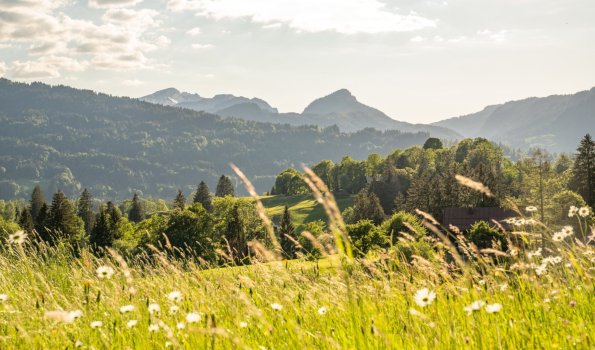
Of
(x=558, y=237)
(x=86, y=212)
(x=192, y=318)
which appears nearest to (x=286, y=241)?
(x=558, y=237)

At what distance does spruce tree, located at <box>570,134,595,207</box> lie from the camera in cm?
7250

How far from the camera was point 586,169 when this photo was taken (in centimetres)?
7600

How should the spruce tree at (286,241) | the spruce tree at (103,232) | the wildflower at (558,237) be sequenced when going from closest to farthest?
the wildflower at (558,237) < the spruce tree at (286,241) < the spruce tree at (103,232)

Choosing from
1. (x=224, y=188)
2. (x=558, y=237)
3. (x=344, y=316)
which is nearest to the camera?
(x=344, y=316)

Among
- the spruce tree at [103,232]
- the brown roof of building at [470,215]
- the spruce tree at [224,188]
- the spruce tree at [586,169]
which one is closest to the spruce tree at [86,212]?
the spruce tree at [224,188]

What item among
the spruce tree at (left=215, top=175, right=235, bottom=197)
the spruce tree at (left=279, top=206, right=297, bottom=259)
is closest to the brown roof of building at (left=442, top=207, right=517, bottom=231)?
the spruce tree at (left=279, top=206, right=297, bottom=259)

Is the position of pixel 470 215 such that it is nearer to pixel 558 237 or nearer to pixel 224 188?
pixel 558 237

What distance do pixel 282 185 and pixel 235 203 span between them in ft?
278

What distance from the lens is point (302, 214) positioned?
504 feet

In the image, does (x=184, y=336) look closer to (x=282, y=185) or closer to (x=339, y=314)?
(x=339, y=314)

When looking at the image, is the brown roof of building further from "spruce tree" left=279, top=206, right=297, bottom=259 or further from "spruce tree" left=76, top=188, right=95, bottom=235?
"spruce tree" left=76, top=188, right=95, bottom=235

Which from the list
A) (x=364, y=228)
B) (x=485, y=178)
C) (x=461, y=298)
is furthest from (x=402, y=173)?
(x=461, y=298)

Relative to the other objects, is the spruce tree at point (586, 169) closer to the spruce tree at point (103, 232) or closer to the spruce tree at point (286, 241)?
the spruce tree at point (286, 241)

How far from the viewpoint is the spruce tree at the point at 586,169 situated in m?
72.5
